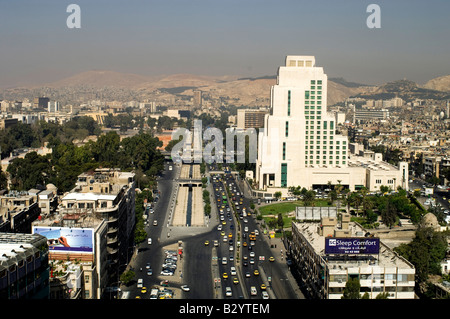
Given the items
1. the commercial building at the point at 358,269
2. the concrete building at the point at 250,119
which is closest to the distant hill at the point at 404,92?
the concrete building at the point at 250,119

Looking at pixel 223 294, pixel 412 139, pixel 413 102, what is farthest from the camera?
pixel 413 102

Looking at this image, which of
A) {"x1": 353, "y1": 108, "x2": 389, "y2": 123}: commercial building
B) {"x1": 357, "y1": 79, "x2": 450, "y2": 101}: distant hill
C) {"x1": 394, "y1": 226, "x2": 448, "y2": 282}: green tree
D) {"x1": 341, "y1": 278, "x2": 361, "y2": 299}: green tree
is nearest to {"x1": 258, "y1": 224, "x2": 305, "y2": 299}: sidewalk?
{"x1": 341, "y1": 278, "x2": 361, "y2": 299}: green tree

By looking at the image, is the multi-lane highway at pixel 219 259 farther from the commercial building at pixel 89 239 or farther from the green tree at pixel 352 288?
the green tree at pixel 352 288

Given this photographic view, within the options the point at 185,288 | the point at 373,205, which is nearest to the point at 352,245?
the point at 185,288

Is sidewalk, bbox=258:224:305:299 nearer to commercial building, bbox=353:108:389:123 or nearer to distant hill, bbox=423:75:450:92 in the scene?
commercial building, bbox=353:108:389:123
